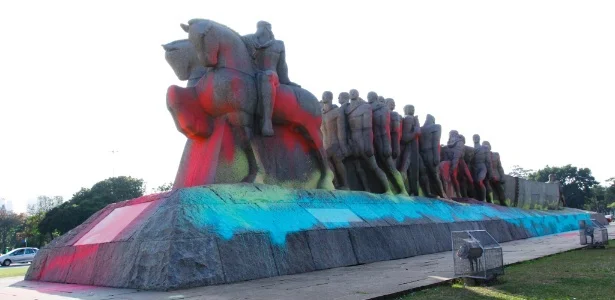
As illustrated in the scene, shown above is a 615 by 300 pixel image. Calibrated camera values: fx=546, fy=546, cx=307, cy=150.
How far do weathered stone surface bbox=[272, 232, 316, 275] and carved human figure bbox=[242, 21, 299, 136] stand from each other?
2.79 meters

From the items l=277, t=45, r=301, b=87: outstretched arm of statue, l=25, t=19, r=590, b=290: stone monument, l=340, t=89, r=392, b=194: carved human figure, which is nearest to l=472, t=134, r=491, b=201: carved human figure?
l=25, t=19, r=590, b=290: stone monument

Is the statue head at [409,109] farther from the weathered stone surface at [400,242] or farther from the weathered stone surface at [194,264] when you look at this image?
the weathered stone surface at [194,264]

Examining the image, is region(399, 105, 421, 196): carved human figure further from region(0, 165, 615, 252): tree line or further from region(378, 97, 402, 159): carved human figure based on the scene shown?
region(0, 165, 615, 252): tree line

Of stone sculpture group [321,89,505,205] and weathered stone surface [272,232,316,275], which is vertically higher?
stone sculpture group [321,89,505,205]

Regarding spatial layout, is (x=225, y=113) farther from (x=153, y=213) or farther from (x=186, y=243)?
(x=186, y=243)

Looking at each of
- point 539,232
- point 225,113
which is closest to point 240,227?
point 225,113

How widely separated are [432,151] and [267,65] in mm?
8426

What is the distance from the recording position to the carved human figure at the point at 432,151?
59.8 feet

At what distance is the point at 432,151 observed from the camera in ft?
60.1

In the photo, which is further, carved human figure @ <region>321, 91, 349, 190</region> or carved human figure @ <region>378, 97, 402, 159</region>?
carved human figure @ <region>378, 97, 402, 159</region>

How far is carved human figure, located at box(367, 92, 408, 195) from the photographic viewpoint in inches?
616

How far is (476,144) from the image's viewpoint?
23344mm

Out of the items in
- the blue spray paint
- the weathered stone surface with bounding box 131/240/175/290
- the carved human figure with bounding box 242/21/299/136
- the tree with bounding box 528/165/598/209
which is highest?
the tree with bounding box 528/165/598/209

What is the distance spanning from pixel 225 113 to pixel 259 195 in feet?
6.72
